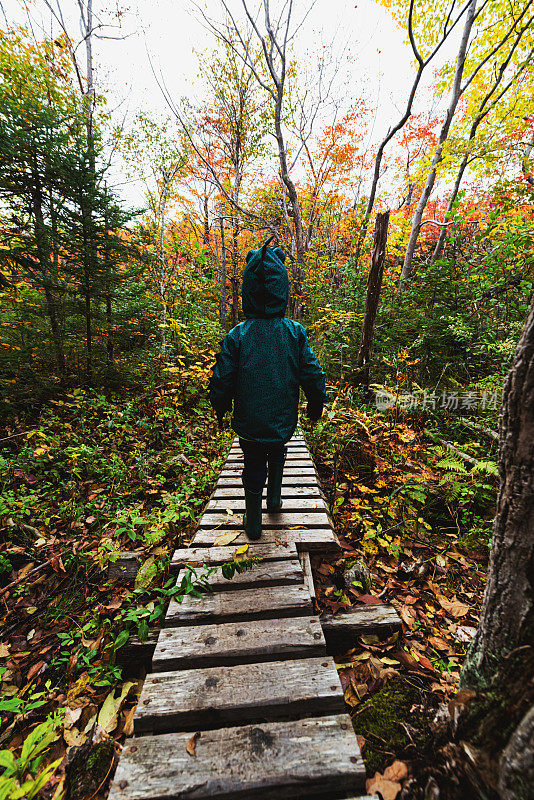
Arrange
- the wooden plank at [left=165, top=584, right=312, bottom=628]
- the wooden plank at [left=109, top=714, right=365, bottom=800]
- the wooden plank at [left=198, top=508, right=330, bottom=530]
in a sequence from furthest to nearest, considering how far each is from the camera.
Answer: the wooden plank at [left=198, top=508, right=330, bottom=530] < the wooden plank at [left=165, top=584, right=312, bottom=628] < the wooden plank at [left=109, top=714, right=365, bottom=800]

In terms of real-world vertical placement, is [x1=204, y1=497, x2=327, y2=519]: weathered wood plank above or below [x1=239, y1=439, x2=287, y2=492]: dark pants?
below

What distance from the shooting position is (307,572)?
2.52m

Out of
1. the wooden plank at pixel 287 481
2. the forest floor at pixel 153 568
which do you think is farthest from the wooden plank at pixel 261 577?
the wooden plank at pixel 287 481

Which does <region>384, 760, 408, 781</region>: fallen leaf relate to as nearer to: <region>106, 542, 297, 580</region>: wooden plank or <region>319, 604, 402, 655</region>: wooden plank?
<region>319, 604, 402, 655</region>: wooden plank

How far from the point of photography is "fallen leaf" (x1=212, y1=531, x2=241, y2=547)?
8.80 feet

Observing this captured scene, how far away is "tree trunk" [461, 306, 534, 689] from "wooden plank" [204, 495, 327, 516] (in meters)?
2.04

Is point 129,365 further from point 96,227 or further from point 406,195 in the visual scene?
point 406,195

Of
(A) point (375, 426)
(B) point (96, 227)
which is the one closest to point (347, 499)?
(A) point (375, 426)

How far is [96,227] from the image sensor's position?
641cm

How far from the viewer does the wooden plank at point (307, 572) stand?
2.37 meters

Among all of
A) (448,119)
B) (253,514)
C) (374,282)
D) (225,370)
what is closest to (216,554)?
(253,514)

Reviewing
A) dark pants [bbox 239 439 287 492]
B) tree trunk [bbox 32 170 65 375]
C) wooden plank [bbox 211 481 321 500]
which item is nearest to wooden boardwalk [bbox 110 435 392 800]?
dark pants [bbox 239 439 287 492]

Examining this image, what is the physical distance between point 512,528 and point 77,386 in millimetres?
7622

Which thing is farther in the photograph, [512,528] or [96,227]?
[96,227]
